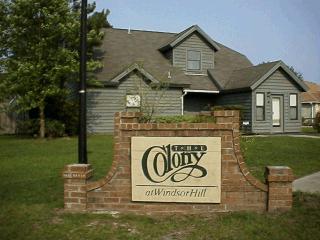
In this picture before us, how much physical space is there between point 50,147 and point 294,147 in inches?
366

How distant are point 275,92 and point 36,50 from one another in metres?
13.3

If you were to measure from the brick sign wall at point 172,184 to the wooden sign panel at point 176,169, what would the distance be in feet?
0.05

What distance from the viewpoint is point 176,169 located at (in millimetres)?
6703

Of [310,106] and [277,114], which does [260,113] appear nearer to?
[277,114]

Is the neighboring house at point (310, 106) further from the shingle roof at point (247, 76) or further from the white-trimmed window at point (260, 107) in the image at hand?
the white-trimmed window at point (260, 107)

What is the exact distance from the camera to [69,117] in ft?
68.7

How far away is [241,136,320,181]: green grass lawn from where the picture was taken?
10.5 m

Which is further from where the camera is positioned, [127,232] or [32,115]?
[32,115]

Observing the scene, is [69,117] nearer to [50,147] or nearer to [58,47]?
[58,47]

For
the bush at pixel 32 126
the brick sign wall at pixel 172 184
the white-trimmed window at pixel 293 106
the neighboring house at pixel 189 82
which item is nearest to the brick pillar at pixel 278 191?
the brick sign wall at pixel 172 184

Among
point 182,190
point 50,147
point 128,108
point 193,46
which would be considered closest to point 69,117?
point 128,108

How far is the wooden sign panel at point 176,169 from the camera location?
21.8 feet

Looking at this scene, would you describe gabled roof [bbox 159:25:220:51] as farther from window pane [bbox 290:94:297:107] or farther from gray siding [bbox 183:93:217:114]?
window pane [bbox 290:94:297:107]

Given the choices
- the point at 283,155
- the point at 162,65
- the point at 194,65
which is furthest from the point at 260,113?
the point at 283,155
